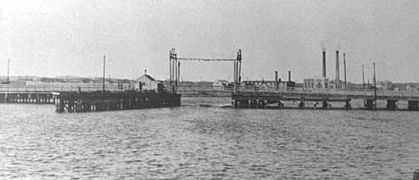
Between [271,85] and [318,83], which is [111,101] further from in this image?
[271,85]

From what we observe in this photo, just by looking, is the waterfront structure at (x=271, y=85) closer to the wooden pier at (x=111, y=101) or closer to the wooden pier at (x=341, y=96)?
the wooden pier at (x=341, y=96)

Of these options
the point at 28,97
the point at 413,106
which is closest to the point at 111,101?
the point at 28,97

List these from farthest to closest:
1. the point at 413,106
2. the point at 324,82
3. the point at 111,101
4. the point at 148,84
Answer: the point at 324,82 < the point at 148,84 < the point at 413,106 < the point at 111,101

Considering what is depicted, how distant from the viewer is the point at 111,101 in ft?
279

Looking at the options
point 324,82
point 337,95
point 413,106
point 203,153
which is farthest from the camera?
point 324,82

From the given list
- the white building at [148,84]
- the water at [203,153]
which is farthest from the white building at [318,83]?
the water at [203,153]

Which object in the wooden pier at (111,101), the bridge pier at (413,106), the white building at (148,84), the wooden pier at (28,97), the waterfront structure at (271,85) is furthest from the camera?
the waterfront structure at (271,85)

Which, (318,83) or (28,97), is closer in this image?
(28,97)

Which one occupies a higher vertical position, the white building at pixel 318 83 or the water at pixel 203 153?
the white building at pixel 318 83

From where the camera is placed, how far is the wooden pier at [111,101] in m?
74.3

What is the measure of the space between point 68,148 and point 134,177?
11.5 metres

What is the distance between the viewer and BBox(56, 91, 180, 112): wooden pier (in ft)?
Result: 244

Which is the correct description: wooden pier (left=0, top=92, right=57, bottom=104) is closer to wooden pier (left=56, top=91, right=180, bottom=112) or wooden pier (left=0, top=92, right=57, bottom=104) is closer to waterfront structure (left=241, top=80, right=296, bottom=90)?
wooden pier (left=56, top=91, right=180, bottom=112)

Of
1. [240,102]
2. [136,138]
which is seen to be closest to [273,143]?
[136,138]
